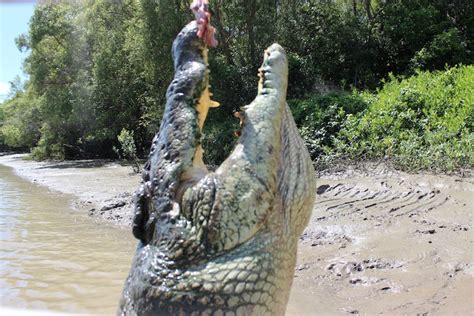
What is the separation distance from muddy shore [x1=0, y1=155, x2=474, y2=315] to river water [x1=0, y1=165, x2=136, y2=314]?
236cm

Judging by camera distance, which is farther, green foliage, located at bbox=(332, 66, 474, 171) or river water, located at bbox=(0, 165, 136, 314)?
green foliage, located at bbox=(332, 66, 474, 171)

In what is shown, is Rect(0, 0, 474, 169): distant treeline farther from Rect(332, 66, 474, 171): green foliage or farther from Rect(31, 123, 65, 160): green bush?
Rect(31, 123, 65, 160): green bush

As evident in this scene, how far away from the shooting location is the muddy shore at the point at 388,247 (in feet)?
15.2

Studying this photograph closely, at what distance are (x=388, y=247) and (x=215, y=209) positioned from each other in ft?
16.0

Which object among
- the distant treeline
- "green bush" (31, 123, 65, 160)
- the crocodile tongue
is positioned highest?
the distant treeline

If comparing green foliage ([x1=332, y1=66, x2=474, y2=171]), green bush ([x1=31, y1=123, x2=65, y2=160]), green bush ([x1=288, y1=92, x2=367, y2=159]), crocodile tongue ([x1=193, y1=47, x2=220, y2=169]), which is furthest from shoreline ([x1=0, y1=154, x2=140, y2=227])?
crocodile tongue ([x1=193, y1=47, x2=220, y2=169])

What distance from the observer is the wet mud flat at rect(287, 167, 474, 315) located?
4.61m

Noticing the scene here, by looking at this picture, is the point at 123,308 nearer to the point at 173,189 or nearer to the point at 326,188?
the point at 173,189

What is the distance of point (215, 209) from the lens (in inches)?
50.0

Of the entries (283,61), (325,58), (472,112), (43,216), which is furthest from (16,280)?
(325,58)

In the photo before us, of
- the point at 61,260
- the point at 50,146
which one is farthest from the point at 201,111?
the point at 50,146

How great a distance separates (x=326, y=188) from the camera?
28.1 feet

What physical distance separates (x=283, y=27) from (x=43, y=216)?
496 inches

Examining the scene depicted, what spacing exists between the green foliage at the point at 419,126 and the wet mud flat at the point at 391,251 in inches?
30.7
